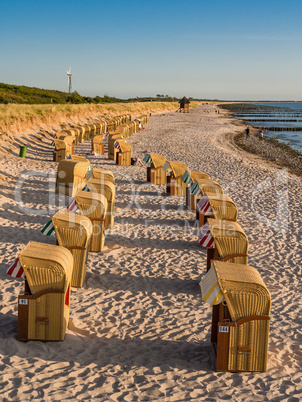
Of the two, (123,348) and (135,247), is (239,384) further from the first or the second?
(135,247)

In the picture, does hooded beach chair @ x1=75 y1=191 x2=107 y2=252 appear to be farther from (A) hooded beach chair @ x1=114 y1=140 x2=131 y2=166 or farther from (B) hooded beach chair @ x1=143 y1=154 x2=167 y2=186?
(A) hooded beach chair @ x1=114 y1=140 x2=131 y2=166

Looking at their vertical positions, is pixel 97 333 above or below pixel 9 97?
below

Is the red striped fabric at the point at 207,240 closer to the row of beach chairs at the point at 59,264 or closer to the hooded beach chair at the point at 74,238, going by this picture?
the row of beach chairs at the point at 59,264

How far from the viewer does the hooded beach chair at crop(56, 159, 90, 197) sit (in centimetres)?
1672

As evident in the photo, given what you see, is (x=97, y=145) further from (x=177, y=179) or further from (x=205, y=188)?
(x=205, y=188)

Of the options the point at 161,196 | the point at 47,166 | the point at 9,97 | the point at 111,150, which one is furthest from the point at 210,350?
the point at 9,97

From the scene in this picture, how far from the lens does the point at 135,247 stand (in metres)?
12.1

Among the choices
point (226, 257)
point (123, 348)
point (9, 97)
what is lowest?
point (123, 348)

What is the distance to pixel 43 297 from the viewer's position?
6.86 metres

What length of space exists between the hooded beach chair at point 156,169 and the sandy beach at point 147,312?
1997 mm

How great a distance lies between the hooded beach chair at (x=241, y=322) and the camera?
630 cm

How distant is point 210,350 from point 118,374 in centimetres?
167

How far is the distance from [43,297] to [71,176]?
1034 cm

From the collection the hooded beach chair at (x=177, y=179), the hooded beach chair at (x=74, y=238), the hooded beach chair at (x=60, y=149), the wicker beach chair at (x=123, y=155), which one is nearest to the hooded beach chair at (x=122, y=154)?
the wicker beach chair at (x=123, y=155)
